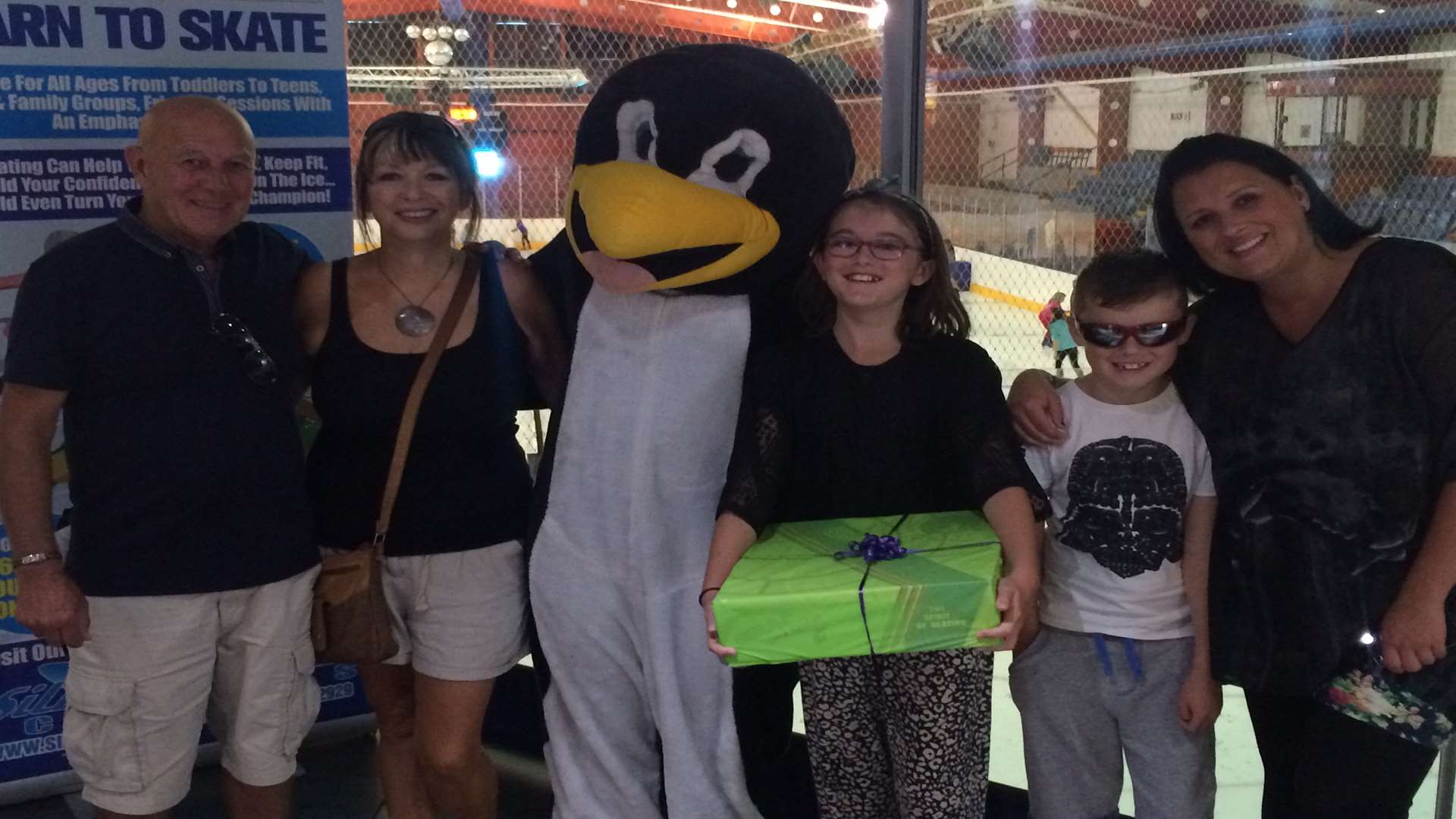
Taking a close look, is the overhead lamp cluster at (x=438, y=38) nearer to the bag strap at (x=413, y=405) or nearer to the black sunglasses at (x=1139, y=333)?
the bag strap at (x=413, y=405)

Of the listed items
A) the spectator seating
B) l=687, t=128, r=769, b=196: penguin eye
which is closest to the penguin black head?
l=687, t=128, r=769, b=196: penguin eye

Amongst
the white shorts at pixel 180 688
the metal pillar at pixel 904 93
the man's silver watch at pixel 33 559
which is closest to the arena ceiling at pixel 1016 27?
the metal pillar at pixel 904 93

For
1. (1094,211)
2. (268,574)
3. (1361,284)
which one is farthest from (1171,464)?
(1094,211)

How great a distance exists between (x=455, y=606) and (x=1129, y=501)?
1077mm

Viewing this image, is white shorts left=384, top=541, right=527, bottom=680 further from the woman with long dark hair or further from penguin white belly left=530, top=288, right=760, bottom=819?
the woman with long dark hair

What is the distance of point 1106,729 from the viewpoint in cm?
182

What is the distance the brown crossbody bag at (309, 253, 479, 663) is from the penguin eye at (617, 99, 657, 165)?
1.07 ft

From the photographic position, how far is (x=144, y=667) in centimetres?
191

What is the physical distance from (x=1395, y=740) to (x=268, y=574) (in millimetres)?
1687

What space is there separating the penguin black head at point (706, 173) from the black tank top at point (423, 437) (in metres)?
0.23

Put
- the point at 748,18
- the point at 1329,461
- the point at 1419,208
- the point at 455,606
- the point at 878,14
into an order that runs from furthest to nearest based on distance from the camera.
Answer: the point at 1419,208 < the point at 748,18 < the point at 878,14 < the point at 455,606 < the point at 1329,461

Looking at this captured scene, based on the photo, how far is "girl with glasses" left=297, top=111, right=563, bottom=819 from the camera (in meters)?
1.92

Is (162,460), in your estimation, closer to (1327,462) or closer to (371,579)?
(371,579)

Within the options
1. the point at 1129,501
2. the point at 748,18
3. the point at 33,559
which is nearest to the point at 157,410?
the point at 33,559
